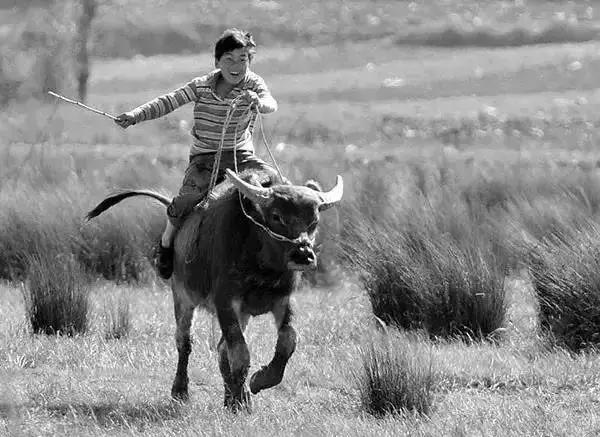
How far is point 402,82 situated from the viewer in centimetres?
4384

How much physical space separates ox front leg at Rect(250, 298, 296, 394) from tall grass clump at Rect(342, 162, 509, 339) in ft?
8.26

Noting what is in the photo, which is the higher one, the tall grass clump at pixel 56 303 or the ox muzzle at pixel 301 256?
the ox muzzle at pixel 301 256

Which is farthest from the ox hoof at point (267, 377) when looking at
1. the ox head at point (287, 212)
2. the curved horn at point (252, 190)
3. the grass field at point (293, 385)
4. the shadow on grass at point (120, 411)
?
the curved horn at point (252, 190)

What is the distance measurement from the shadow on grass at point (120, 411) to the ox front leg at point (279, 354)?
18.3 inches

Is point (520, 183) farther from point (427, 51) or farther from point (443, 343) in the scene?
point (427, 51)

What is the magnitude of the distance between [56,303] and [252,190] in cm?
339

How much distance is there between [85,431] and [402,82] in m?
35.3

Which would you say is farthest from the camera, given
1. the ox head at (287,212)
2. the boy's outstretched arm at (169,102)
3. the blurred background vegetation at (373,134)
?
the blurred background vegetation at (373,134)

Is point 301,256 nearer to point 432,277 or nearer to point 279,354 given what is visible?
point 279,354

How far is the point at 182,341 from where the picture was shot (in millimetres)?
10250

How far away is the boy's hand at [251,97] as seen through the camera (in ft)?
31.7

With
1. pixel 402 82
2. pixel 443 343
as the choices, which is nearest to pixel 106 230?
pixel 443 343

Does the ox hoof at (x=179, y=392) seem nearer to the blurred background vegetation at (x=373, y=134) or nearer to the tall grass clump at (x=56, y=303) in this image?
the tall grass clump at (x=56, y=303)

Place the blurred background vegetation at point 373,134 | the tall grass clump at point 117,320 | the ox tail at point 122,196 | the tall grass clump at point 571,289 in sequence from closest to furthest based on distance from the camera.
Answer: the ox tail at point 122,196 → the tall grass clump at point 571,289 → the tall grass clump at point 117,320 → the blurred background vegetation at point 373,134
